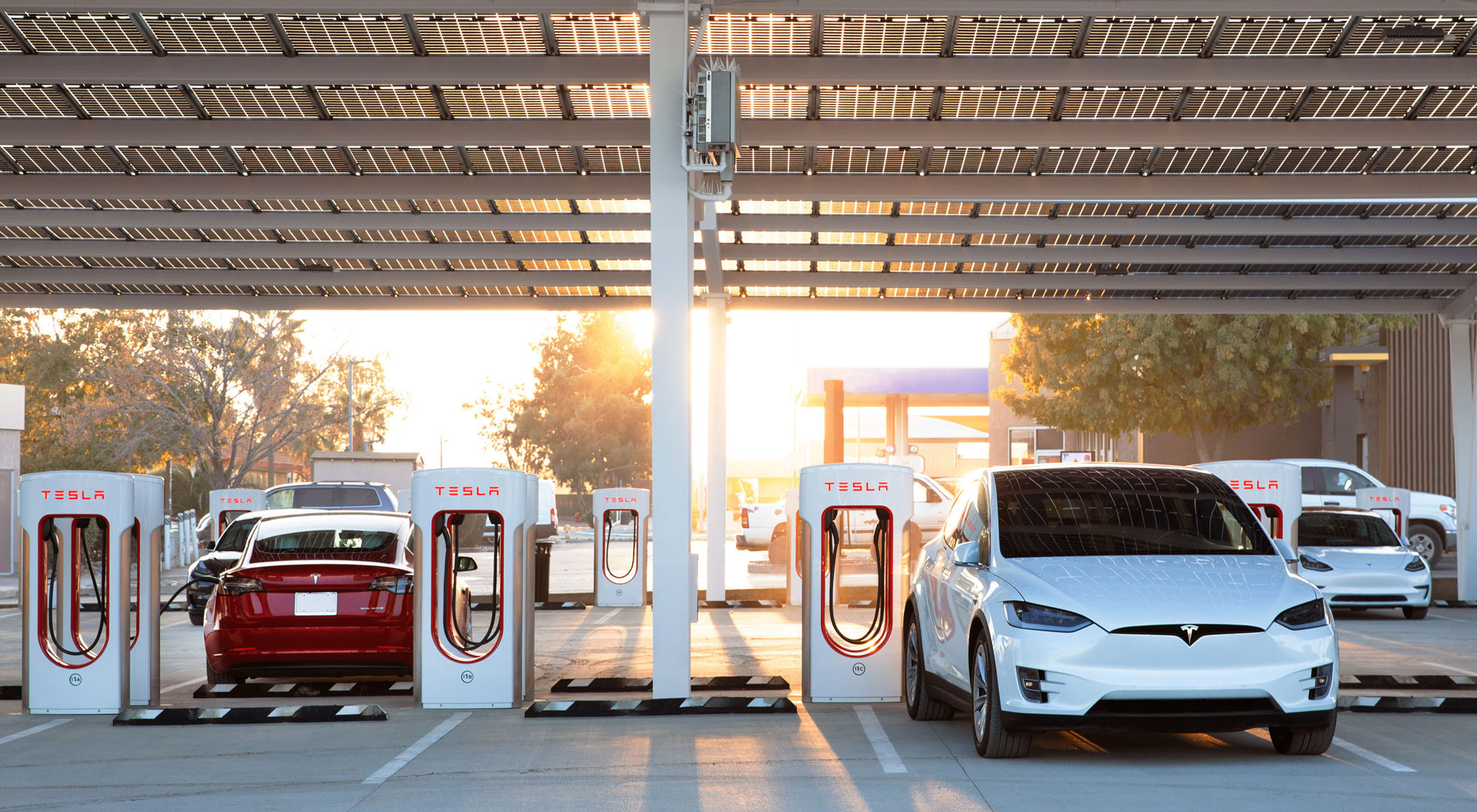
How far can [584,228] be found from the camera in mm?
17219

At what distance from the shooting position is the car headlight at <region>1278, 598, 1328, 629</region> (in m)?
7.38

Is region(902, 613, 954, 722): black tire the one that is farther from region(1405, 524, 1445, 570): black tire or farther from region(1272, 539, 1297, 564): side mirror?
region(1405, 524, 1445, 570): black tire

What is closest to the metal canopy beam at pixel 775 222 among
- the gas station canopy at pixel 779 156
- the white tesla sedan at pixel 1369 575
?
the gas station canopy at pixel 779 156

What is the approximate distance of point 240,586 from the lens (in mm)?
10500

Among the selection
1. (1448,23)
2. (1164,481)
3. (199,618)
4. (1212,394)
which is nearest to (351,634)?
(1164,481)

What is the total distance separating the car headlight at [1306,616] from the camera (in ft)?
24.2

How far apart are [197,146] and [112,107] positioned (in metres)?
0.98

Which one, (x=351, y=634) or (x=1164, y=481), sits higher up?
(x=1164, y=481)

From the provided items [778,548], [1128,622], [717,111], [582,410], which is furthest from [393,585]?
[582,410]

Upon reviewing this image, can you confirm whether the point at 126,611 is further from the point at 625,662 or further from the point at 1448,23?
the point at 1448,23

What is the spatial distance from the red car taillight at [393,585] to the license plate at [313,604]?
31 centimetres

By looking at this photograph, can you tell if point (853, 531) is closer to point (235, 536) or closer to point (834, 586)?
point (235, 536)

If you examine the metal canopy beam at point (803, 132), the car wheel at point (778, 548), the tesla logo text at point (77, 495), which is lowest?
the car wheel at point (778, 548)

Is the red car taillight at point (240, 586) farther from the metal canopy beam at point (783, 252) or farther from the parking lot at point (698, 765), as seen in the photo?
the metal canopy beam at point (783, 252)
